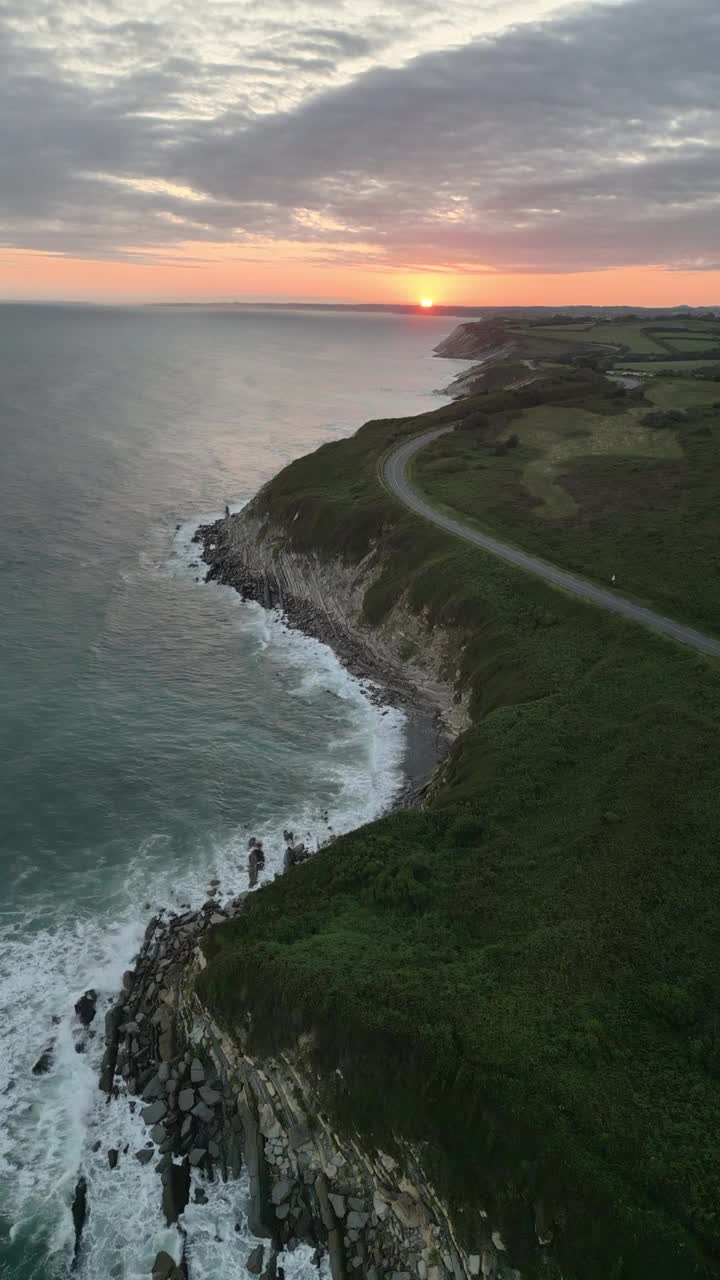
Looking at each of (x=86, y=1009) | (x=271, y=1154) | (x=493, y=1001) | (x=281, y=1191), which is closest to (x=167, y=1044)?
(x=86, y=1009)

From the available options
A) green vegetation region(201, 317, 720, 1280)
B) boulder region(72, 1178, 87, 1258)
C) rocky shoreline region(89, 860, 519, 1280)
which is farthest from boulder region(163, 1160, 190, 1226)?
green vegetation region(201, 317, 720, 1280)

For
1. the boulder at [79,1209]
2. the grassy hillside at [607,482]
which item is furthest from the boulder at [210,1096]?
the grassy hillside at [607,482]

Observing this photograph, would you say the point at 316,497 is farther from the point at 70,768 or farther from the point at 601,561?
the point at 70,768

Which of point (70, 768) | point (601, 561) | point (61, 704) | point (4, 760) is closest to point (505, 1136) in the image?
point (70, 768)

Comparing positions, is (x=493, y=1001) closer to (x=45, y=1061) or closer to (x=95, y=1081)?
(x=95, y=1081)

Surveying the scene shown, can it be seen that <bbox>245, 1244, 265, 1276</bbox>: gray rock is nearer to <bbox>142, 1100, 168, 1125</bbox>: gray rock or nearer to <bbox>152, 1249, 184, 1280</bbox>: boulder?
<bbox>152, 1249, 184, 1280</bbox>: boulder

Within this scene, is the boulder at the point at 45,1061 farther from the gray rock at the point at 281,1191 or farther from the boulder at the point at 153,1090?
the gray rock at the point at 281,1191
